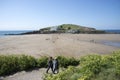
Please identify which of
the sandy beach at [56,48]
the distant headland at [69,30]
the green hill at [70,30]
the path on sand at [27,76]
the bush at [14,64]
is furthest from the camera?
the green hill at [70,30]

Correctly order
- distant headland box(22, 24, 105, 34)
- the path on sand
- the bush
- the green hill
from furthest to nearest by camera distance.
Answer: the green hill
distant headland box(22, 24, 105, 34)
the bush
the path on sand

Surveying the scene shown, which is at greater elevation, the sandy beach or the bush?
the bush

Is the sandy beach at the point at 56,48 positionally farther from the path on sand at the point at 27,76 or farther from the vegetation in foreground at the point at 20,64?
the path on sand at the point at 27,76

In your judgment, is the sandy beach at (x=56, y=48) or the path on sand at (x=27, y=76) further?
the sandy beach at (x=56, y=48)

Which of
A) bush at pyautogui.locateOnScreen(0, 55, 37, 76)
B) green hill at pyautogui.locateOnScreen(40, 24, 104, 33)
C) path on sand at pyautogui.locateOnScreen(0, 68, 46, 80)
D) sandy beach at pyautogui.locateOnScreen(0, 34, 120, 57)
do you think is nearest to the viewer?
path on sand at pyautogui.locateOnScreen(0, 68, 46, 80)

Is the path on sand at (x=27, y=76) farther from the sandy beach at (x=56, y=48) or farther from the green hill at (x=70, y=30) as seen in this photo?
the green hill at (x=70, y=30)

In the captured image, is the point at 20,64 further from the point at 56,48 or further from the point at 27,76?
the point at 56,48

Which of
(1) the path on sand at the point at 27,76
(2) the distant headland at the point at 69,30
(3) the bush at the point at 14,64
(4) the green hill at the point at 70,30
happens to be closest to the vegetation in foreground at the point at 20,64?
(3) the bush at the point at 14,64

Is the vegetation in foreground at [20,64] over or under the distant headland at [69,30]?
over

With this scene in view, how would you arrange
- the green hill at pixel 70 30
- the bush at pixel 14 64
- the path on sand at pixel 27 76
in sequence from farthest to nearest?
the green hill at pixel 70 30 < the bush at pixel 14 64 < the path on sand at pixel 27 76

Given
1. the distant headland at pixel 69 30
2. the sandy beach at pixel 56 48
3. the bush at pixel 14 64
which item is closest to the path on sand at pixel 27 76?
the bush at pixel 14 64

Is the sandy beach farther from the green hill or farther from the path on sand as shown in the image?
the green hill

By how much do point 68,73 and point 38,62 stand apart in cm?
1039

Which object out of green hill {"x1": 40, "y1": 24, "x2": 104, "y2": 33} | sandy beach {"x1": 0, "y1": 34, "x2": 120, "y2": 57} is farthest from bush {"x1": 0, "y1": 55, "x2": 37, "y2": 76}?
green hill {"x1": 40, "y1": 24, "x2": 104, "y2": 33}
